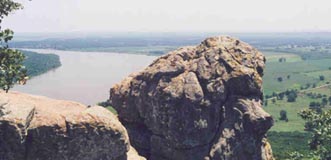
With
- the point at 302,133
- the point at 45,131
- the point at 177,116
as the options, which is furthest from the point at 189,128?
the point at 302,133

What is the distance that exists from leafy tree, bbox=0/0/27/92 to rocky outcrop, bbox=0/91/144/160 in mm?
987

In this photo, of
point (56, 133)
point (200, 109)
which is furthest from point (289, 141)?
point (56, 133)

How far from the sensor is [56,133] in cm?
1838

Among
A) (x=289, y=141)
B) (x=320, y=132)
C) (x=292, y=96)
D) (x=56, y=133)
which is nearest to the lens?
(x=56, y=133)

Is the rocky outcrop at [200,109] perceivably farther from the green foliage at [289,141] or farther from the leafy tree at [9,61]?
the green foliage at [289,141]

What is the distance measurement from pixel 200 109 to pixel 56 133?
320 inches

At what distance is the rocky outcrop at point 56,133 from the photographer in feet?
58.4

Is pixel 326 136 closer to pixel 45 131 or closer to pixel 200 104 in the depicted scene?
pixel 200 104

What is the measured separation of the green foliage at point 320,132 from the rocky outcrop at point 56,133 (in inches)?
321

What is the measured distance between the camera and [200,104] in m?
23.6

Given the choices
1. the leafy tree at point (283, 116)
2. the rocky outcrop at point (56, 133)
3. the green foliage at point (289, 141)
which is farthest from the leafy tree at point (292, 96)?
the rocky outcrop at point (56, 133)

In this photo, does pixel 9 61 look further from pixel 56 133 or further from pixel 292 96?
pixel 292 96

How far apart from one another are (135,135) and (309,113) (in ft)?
32.4

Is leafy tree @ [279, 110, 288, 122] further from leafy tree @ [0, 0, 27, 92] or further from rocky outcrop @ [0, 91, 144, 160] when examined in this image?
leafy tree @ [0, 0, 27, 92]
